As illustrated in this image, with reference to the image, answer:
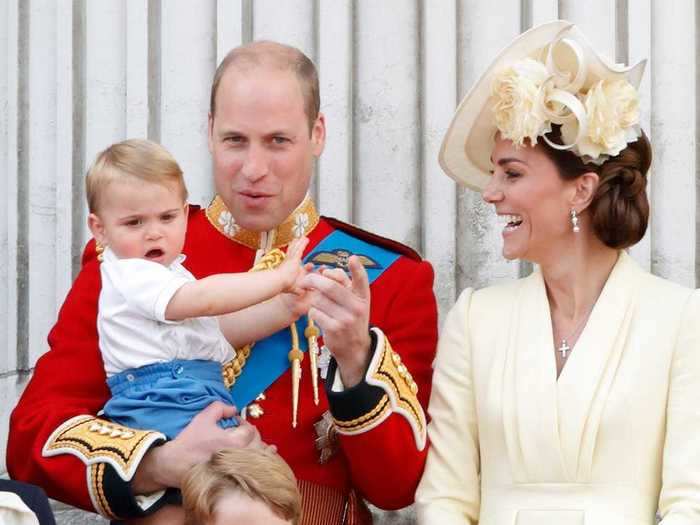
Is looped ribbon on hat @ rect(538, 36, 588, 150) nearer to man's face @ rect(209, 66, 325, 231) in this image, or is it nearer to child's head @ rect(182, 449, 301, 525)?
man's face @ rect(209, 66, 325, 231)

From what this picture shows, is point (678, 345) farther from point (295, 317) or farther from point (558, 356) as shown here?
point (295, 317)

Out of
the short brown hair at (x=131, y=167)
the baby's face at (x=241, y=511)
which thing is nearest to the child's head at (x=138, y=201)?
the short brown hair at (x=131, y=167)

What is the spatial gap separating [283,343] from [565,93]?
0.88 meters

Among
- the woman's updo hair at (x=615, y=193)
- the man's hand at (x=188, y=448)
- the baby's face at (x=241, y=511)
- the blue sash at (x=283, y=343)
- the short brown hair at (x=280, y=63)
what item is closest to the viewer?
the baby's face at (x=241, y=511)

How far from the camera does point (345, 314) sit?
3.94 m

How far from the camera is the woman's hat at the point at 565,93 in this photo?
4.00 meters

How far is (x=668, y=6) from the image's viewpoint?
4941 mm

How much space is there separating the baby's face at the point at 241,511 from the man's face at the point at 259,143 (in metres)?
0.90

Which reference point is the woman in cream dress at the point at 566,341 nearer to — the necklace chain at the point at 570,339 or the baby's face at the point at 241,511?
the necklace chain at the point at 570,339

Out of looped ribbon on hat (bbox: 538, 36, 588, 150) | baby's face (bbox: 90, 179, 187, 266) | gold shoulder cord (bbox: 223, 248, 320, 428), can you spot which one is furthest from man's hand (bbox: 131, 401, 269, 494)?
looped ribbon on hat (bbox: 538, 36, 588, 150)

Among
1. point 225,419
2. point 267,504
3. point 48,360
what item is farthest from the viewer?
point 48,360

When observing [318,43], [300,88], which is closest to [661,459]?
[300,88]

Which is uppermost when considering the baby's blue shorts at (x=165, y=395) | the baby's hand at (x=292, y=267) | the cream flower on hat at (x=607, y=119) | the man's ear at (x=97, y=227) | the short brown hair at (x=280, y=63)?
the short brown hair at (x=280, y=63)

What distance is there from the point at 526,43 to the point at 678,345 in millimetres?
770
